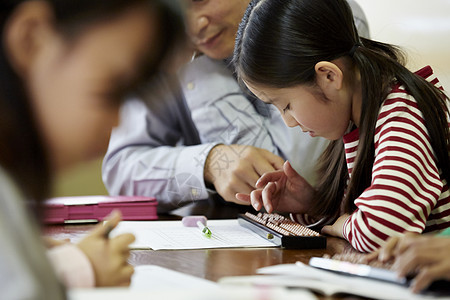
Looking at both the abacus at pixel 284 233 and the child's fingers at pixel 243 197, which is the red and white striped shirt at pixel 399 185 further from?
the child's fingers at pixel 243 197

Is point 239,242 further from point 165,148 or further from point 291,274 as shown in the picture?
point 165,148

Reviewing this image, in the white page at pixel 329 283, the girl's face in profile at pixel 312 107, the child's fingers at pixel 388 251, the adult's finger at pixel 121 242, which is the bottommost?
the white page at pixel 329 283

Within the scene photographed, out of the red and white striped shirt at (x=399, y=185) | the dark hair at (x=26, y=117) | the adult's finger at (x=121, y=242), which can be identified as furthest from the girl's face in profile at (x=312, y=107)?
the dark hair at (x=26, y=117)

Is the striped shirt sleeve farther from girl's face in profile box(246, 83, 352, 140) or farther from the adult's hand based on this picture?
the adult's hand

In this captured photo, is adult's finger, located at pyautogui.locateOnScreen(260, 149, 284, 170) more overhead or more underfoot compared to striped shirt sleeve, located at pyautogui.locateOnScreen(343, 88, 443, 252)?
more underfoot

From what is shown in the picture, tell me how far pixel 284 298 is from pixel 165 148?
1.25m

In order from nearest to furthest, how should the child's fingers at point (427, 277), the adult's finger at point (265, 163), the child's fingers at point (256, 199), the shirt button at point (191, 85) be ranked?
the child's fingers at point (427, 277) → the child's fingers at point (256, 199) → the adult's finger at point (265, 163) → the shirt button at point (191, 85)

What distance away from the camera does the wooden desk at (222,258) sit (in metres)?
0.82

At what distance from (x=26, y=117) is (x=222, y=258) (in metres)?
0.50

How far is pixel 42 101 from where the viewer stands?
0.49 meters

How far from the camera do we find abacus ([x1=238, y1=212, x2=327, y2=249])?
39.3 inches

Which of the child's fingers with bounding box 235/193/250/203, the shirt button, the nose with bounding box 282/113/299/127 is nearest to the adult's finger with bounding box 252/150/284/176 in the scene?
the child's fingers with bounding box 235/193/250/203

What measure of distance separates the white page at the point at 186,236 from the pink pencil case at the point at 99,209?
7cm

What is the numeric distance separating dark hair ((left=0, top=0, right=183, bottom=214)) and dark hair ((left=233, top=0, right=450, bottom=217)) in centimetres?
63
